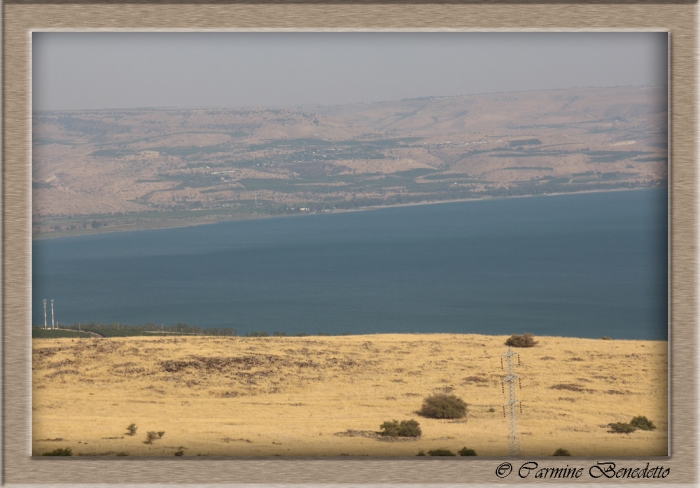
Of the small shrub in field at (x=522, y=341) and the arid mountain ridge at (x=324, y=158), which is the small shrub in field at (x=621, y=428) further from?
the arid mountain ridge at (x=324, y=158)

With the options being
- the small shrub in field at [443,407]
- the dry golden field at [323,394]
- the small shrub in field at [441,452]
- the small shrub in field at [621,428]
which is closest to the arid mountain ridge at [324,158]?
the dry golden field at [323,394]

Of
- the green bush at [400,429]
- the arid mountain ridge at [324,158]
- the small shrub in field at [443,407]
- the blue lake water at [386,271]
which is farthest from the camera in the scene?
the blue lake water at [386,271]

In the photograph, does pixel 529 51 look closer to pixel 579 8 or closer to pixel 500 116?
pixel 579 8

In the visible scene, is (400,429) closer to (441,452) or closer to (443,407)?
(441,452)

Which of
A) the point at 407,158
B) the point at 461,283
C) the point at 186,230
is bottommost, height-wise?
the point at 461,283

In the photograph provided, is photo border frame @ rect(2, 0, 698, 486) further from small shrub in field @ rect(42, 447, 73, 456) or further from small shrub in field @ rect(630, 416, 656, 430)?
small shrub in field @ rect(630, 416, 656, 430)

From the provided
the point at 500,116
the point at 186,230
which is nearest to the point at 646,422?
the point at 500,116

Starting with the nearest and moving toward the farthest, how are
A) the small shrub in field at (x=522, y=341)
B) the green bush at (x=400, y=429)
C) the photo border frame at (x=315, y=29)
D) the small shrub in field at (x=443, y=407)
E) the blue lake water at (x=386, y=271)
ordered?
the photo border frame at (x=315, y=29) < the green bush at (x=400, y=429) < the small shrub in field at (x=443, y=407) < the small shrub in field at (x=522, y=341) < the blue lake water at (x=386, y=271)
